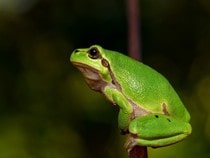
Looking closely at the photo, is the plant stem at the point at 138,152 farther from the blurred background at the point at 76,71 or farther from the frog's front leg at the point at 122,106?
the blurred background at the point at 76,71

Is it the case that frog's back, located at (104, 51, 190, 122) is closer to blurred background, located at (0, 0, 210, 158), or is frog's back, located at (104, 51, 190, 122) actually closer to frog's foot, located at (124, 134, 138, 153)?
frog's foot, located at (124, 134, 138, 153)

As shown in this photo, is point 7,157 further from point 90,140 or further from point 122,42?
point 122,42

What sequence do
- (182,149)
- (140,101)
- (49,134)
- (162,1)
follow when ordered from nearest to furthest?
1. (140,101)
2. (182,149)
3. (49,134)
4. (162,1)

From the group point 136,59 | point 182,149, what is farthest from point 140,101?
point 182,149

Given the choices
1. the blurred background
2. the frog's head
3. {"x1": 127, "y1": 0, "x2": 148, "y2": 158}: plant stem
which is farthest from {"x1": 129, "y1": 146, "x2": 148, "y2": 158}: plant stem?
the blurred background

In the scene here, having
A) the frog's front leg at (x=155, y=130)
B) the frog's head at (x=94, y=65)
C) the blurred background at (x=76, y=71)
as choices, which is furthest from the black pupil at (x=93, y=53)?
the blurred background at (x=76, y=71)

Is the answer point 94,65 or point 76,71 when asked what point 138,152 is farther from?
point 76,71
